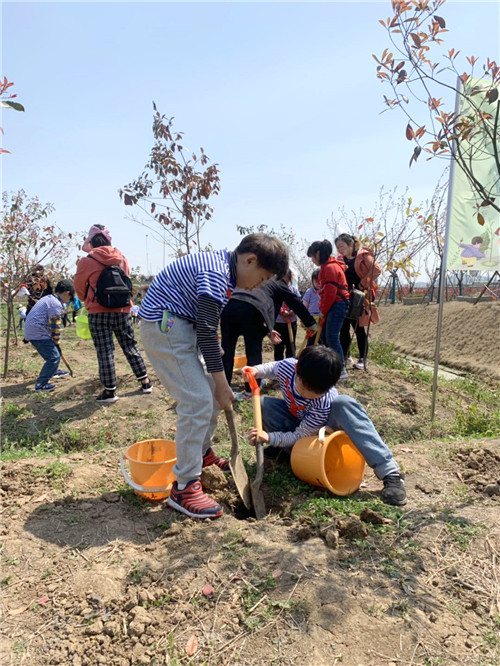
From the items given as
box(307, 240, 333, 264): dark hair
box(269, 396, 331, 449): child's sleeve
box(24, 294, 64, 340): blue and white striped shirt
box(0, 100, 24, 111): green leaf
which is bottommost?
box(269, 396, 331, 449): child's sleeve

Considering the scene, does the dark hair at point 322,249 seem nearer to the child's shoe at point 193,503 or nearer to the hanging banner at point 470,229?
the hanging banner at point 470,229

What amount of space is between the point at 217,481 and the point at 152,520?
19.1 inches

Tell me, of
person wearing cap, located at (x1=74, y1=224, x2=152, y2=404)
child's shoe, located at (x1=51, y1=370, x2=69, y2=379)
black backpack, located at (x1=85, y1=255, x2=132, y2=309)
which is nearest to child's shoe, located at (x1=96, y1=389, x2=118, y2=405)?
person wearing cap, located at (x1=74, y1=224, x2=152, y2=404)

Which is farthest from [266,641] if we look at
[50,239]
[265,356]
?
[50,239]

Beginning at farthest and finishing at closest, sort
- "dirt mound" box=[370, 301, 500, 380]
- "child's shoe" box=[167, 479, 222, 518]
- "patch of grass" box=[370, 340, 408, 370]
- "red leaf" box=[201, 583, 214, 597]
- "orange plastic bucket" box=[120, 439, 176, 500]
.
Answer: "dirt mound" box=[370, 301, 500, 380] < "patch of grass" box=[370, 340, 408, 370] < "orange plastic bucket" box=[120, 439, 176, 500] < "child's shoe" box=[167, 479, 222, 518] < "red leaf" box=[201, 583, 214, 597]

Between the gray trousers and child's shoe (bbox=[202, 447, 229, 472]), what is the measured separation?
0.51m

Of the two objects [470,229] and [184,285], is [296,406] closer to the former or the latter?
[184,285]

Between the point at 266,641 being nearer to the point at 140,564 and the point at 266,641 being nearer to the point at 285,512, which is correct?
the point at 140,564

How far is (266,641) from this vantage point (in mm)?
1721

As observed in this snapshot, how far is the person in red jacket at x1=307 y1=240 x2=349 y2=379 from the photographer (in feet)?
17.2

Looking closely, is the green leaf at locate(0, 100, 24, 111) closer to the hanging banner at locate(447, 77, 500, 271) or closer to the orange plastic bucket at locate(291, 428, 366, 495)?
the orange plastic bucket at locate(291, 428, 366, 495)

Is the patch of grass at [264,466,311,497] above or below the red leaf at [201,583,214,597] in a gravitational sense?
above

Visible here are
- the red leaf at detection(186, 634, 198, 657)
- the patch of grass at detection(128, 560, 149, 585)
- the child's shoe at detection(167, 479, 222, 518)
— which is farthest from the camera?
the child's shoe at detection(167, 479, 222, 518)

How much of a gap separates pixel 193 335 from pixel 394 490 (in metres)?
1.42
